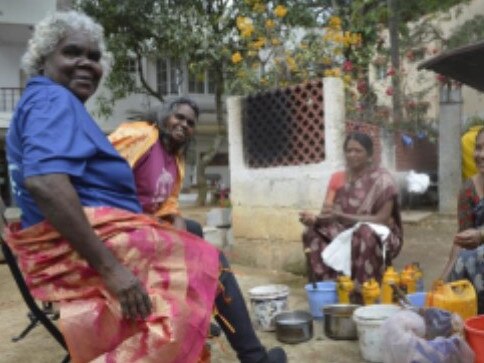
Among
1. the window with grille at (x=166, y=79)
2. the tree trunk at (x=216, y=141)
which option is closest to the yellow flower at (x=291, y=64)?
the tree trunk at (x=216, y=141)

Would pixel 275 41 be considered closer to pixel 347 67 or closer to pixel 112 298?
pixel 347 67

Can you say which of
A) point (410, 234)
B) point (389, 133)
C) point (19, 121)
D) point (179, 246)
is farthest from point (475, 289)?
point (389, 133)

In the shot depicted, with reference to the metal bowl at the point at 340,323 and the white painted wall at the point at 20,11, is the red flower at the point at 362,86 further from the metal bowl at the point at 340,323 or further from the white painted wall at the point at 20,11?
the white painted wall at the point at 20,11

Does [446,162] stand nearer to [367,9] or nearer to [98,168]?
[367,9]

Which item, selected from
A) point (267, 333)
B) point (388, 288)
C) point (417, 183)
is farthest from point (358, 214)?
point (417, 183)

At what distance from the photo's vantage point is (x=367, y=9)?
12.3m

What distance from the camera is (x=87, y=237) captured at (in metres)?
1.61

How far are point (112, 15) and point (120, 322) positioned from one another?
11.7 meters

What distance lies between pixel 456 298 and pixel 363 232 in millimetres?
1207

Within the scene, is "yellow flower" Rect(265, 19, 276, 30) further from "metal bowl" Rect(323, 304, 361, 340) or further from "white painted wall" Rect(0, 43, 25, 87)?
"white painted wall" Rect(0, 43, 25, 87)

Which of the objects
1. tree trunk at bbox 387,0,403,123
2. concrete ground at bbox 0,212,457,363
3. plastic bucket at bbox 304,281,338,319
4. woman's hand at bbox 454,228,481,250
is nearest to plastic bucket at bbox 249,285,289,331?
concrete ground at bbox 0,212,457,363

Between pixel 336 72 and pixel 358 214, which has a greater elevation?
pixel 336 72

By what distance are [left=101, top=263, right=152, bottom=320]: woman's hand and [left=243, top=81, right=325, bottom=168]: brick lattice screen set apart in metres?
3.68

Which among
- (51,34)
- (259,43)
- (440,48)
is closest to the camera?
(51,34)
